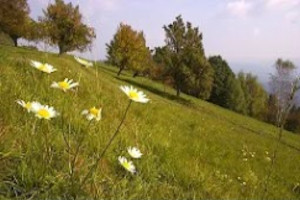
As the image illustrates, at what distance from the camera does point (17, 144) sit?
146 inches

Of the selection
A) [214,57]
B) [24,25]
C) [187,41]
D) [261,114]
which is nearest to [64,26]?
[24,25]

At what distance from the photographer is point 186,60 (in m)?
55.8

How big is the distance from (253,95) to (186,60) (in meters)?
36.1

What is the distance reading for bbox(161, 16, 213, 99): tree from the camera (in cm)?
5566

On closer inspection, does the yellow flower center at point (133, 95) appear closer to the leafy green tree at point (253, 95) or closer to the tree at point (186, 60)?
the tree at point (186, 60)

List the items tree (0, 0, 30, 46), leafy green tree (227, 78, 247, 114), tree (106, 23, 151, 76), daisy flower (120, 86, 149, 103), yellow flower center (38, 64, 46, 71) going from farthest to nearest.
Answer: leafy green tree (227, 78, 247, 114) → tree (106, 23, 151, 76) → tree (0, 0, 30, 46) → yellow flower center (38, 64, 46, 71) → daisy flower (120, 86, 149, 103)

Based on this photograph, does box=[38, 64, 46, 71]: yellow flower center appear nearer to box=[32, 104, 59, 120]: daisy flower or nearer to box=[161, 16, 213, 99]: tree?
box=[32, 104, 59, 120]: daisy flower

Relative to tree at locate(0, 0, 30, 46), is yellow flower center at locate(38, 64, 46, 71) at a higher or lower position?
higher

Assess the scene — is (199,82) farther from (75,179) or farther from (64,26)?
(75,179)

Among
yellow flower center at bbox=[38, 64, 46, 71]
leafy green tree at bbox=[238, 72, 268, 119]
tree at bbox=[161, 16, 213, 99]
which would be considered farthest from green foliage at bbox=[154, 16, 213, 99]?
yellow flower center at bbox=[38, 64, 46, 71]

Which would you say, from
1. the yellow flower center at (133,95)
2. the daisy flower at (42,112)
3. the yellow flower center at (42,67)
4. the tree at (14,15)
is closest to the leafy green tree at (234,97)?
the tree at (14,15)

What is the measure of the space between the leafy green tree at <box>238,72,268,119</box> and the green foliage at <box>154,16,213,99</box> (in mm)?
26169

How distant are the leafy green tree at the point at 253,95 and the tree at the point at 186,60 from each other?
2621 centimetres

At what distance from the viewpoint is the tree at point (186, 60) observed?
55.7 metres
